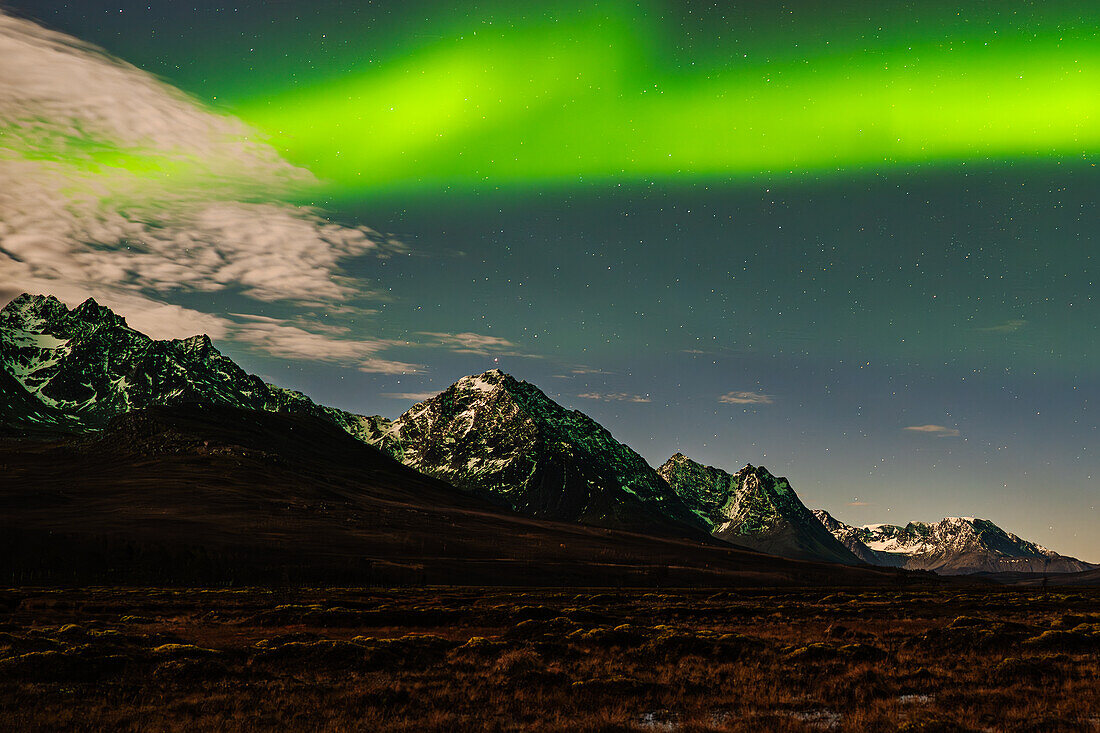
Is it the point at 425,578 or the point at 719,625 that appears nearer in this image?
the point at 719,625

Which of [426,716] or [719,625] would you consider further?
[719,625]

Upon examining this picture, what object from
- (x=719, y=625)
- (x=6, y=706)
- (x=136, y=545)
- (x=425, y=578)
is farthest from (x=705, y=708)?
(x=136, y=545)

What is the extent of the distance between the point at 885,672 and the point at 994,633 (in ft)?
47.2

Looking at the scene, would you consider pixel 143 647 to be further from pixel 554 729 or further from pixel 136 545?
pixel 136 545

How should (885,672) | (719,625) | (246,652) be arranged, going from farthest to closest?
(719,625) < (246,652) < (885,672)

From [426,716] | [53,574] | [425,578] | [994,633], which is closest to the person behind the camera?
[426,716]

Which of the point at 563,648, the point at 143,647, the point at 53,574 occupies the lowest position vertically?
the point at 53,574

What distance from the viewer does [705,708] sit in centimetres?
2509

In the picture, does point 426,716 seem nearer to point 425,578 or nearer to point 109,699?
point 109,699

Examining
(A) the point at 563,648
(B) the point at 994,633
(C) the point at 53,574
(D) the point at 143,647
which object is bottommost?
(C) the point at 53,574

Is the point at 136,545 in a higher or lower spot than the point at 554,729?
lower

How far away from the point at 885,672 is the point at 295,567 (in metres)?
177

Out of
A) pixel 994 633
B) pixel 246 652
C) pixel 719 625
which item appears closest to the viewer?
pixel 246 652

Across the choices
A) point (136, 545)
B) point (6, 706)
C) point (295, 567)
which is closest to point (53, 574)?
point (136, 545)
